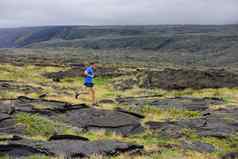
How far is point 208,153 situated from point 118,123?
5194mm

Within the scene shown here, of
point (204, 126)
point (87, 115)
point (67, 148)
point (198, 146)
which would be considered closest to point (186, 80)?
point (204, 126)

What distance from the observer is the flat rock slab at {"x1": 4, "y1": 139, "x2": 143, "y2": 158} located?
13.4 m

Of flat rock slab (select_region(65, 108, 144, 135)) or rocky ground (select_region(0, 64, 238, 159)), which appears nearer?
rocky ground (select_region(0, 64, 238, 159))

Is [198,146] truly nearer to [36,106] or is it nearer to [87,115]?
[87,115]

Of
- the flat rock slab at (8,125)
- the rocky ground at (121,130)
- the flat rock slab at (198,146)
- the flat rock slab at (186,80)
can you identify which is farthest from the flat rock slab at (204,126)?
the flat rock slab at (186,80)

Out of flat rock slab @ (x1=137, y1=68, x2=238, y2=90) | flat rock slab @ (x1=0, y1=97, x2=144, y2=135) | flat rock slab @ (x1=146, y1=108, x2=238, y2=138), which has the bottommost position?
flat rock slab @ (x1=137, y1=68, x2=238, y2=90)

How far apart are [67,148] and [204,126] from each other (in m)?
7.69

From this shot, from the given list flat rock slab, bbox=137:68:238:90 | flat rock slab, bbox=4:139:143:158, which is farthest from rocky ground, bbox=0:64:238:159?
flat rock slab, bbox=137:68:238:90

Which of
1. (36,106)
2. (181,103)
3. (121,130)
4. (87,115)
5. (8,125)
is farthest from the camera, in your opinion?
(181,103)

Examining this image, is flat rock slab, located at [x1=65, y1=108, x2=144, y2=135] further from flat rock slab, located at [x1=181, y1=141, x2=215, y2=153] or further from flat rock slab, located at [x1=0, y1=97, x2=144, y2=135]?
flat rock slab, located at [x1=181, y1=141, x2=215, y2=153]

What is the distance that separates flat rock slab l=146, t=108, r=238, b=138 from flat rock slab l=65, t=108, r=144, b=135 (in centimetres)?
88

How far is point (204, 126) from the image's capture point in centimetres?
1945

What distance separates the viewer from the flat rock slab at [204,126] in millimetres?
18203

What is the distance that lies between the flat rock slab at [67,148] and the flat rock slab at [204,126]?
3.95 meters
